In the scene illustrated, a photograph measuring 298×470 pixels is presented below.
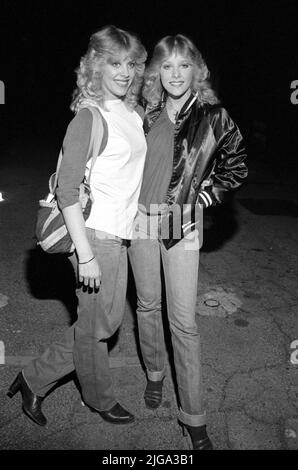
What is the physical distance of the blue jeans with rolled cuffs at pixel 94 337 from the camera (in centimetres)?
222

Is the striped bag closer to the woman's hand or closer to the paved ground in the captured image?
the woman's hand

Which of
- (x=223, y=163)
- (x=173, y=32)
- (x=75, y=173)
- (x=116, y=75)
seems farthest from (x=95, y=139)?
(x=173, y=32)

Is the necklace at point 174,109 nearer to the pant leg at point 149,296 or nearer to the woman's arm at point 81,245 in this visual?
the pant leg at point 149,296

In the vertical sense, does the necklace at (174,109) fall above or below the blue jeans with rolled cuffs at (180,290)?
above

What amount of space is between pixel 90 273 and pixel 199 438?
1.15 m

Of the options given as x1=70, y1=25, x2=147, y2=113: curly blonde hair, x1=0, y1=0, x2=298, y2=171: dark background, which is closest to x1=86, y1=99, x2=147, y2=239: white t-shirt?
x1=70, y1=25, x2=147, y2=113: curly blonde hair

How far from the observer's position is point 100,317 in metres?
2.28

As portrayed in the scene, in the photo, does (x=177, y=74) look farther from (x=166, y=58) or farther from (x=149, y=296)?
(x=149, y=296)

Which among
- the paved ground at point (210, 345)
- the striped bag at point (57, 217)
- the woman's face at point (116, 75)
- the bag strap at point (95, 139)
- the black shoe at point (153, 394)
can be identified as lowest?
the paved ground at point (210, 345)

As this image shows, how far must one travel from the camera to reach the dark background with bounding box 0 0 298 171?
1259 centimetres

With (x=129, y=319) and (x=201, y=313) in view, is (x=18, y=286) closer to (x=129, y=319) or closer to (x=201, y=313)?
(x=129, y=319)

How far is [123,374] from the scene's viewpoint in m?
3.10

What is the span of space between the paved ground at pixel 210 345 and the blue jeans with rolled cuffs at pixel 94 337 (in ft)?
0.84

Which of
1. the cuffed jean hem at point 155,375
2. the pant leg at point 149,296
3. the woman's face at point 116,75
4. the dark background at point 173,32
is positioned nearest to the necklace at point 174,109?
the woman's face at point 116,75
